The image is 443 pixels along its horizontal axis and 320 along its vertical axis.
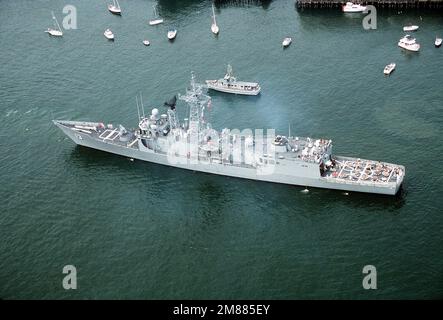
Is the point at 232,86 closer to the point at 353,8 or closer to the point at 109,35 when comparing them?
the point at 109,35

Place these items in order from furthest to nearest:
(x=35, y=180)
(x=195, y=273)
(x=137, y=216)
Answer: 1. (x=35, y=180)
2. (x=137, y=216)
3. (x=195, y=273)

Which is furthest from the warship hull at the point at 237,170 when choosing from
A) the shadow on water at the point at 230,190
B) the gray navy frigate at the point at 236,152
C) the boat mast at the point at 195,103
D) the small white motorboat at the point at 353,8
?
the small white motorboat at the point at 353,8

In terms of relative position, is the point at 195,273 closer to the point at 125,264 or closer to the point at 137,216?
the point at 125,264

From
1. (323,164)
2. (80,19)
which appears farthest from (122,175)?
(80,19)

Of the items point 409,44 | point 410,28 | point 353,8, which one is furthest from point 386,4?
point 409,44

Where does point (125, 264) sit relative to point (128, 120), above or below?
below

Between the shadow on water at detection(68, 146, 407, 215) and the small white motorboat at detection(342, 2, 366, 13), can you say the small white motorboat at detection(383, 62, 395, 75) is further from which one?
the shadow on water at detection(68, 146, 407, 215)
